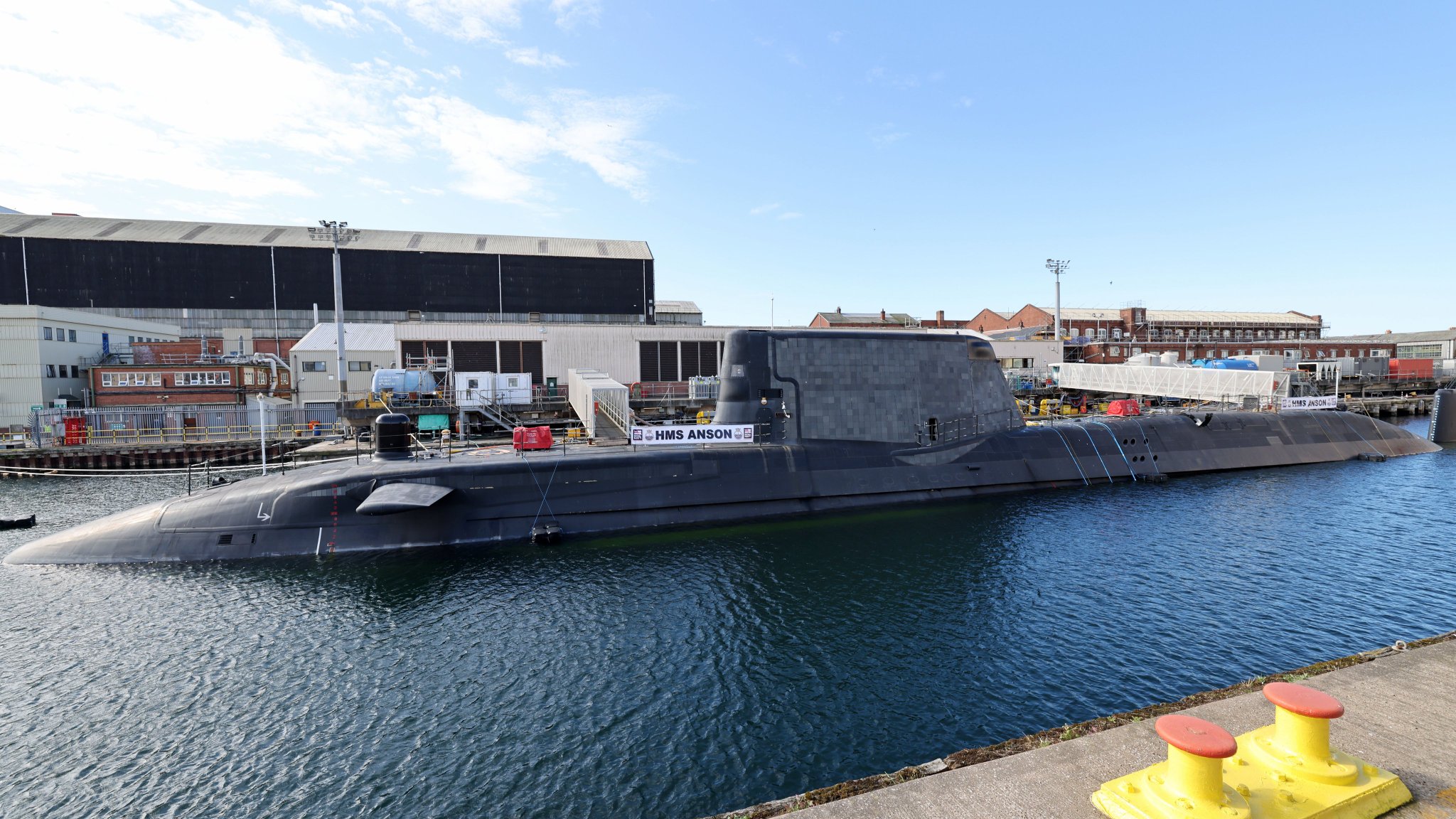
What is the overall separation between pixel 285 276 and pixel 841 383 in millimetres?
61951

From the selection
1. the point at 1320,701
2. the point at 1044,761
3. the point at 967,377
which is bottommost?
the point at 1044,761

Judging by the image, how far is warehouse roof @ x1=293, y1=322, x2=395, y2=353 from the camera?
48.3 metres

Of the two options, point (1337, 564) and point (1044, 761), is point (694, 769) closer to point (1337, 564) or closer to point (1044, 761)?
point (1044, 761)

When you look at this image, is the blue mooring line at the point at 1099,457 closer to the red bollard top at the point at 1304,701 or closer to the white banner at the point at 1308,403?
the white banner at the point at 1308,403

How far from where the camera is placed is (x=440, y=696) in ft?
38.5

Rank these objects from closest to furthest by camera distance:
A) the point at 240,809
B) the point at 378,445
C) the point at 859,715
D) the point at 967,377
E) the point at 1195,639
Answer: the point at 240,809 → the point at 859,715 → the point at 1195,639 → the point at 378,445 → the point at 967,377

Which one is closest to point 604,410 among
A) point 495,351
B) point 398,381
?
point 398,381

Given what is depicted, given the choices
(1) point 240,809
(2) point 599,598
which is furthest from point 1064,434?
(1) point 240,809

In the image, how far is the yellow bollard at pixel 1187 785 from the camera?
5805mm

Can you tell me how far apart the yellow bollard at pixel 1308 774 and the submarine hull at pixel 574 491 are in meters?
16.8

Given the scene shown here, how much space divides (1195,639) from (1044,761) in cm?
837

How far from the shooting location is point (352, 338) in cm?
5044

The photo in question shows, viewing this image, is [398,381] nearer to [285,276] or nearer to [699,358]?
[699,358]

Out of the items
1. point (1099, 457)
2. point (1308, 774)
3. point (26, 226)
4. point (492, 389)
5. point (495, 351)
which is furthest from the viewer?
point (26, 226)
